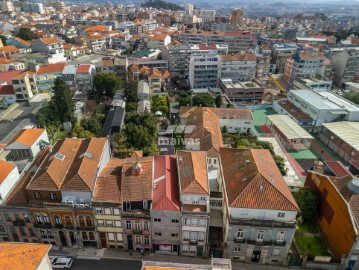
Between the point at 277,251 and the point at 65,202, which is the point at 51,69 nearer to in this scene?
the point at 65,202

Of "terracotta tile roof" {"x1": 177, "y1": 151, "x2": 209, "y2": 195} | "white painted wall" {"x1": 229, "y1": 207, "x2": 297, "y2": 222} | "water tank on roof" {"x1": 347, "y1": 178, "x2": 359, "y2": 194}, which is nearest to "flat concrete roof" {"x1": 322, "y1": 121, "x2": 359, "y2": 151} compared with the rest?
"water tank on roof" {"x1": 347, "y1": 178, "x2": 359, "y2": 194}

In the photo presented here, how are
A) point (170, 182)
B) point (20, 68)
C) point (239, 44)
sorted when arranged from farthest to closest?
point (239, 44), point (20, 68), point (170, 182)

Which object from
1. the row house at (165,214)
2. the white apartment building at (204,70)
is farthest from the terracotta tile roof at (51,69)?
the row house at (165,214)


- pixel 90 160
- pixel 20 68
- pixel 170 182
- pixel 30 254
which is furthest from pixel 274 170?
pixel 20 68

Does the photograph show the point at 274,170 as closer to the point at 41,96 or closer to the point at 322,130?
the point at 322,130

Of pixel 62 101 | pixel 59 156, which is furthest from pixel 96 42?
pixel 59 156

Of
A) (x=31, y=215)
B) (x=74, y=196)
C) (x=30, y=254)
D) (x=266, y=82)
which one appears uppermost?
(x=30, y=254)
